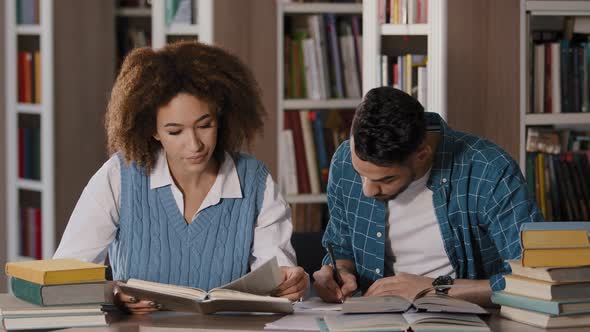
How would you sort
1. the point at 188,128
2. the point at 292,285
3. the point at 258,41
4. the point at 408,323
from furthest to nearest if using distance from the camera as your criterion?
the point at 258,41
the point at 188,128
the point at 292,285
the point at 408,323

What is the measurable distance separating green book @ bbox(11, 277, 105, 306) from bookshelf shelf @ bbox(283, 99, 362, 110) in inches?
85.5

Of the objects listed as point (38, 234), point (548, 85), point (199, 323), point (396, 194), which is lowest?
point (38, 234)

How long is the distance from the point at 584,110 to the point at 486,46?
1.56ft

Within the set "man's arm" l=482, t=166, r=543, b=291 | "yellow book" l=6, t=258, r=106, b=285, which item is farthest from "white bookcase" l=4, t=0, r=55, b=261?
"man's arm" l=482, t=166, r=543, b=291

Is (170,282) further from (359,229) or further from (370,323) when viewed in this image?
(370,323)

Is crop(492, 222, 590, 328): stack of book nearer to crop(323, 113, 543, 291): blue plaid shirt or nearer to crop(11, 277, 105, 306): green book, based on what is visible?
crop(323, 113, 543, 291): blue plaid shirt

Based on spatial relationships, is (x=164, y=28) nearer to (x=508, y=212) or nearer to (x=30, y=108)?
A: (x=30, y=108)

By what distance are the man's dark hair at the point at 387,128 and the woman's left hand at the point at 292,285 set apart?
0.33m

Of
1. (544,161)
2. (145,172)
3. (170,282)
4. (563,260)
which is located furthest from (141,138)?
(544,161)

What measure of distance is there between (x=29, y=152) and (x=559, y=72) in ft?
8.78

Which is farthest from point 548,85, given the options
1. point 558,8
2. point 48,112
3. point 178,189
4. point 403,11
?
point 48,112

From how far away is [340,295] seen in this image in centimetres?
258

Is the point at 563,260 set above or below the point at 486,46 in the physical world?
below

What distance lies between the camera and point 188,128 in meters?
2.63
